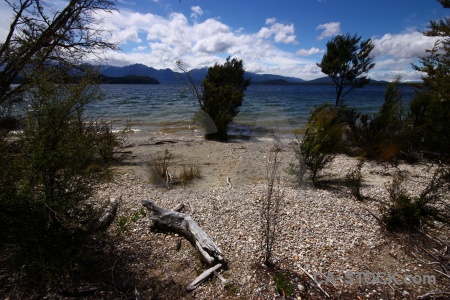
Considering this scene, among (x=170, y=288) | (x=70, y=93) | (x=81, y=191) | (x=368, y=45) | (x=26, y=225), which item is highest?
(x=368, y=45)

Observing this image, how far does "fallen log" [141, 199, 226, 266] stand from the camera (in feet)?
10.8

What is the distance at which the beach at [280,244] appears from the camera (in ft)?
9.77

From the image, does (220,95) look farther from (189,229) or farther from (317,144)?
(189,229)

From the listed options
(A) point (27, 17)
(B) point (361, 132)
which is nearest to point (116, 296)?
Answer: (A) point (27, 17)

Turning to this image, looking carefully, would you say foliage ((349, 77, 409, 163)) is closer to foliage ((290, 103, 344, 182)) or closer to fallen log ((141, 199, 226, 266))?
Result: foliage ((290, 103, 344, 182))

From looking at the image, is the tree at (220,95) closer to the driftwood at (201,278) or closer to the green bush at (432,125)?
the green bush at (432,125)

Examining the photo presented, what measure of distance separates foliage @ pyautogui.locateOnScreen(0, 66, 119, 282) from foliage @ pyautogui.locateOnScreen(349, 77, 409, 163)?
7.94 meters

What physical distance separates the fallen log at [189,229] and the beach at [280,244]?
13cm

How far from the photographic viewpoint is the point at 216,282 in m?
3.03

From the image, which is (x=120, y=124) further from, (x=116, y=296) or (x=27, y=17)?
(x=116, y=296)

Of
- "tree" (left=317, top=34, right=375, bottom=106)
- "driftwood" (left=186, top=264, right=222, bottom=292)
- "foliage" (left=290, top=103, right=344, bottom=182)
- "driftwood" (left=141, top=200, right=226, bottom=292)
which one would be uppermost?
"tree" (left=317, top=34, right=375, bottom=106)

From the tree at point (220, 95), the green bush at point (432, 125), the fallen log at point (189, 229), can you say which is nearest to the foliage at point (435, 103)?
the green bush at point (432, 125)

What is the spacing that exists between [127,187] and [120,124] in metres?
11.3

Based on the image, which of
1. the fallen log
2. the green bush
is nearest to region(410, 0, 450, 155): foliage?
the green bush
